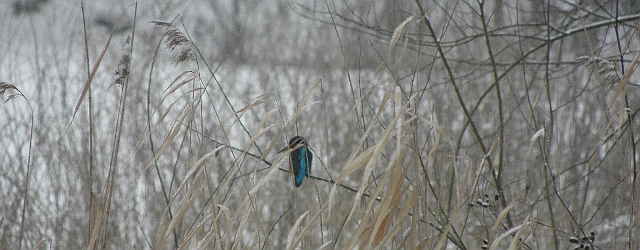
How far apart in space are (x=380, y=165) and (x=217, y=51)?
2060mm

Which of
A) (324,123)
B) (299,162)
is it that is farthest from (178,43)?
(324,123)

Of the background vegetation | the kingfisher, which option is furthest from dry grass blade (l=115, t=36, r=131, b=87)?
the kingfisher

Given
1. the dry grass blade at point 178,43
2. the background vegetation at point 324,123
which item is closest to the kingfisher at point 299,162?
the background vegetation at point 324,123

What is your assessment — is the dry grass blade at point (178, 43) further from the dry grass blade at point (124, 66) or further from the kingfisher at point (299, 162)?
the kingfisher at point (299, 162)

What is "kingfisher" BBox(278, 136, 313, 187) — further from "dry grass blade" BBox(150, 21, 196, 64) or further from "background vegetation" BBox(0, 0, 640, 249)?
"dry grass blade" BBox(150, 21, 196, 64)

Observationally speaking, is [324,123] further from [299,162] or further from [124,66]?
[124,66]

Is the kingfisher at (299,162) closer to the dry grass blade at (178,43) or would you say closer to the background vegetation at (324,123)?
the background vegetation at (324,123)

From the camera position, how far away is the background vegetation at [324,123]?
1.49 m

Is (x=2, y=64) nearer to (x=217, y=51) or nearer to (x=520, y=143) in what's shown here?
(x=217, y=51)

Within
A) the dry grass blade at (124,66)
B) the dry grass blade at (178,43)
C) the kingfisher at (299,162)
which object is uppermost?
the dry grass blade at (178,43)

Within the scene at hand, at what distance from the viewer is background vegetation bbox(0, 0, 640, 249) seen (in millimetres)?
1486

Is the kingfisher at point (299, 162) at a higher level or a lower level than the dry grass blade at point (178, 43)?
lower

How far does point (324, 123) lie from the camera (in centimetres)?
184

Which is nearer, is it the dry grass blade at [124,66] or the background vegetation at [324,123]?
the dry grass blade at [124,66]
